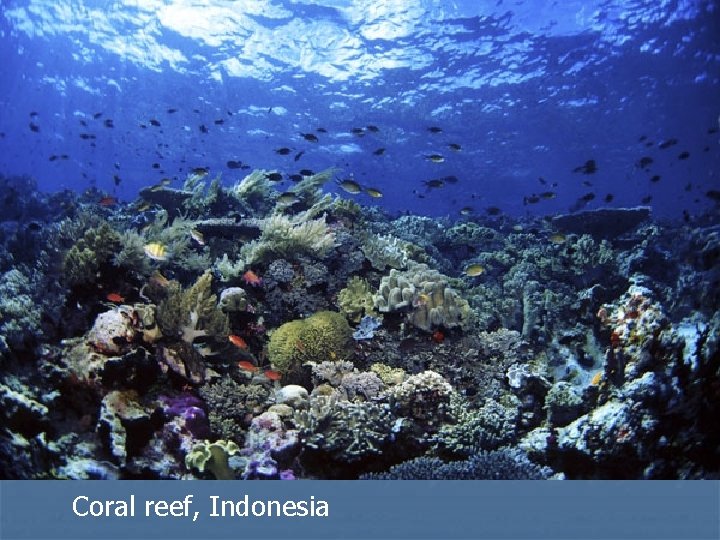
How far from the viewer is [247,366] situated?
5750 mm

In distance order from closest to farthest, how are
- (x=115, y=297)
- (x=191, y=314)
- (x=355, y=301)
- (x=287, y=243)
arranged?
(x=115, y=297) → (x=191, y=314) → (x=355, y=301) → (x=287, y=243)

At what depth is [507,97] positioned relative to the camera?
3219cm

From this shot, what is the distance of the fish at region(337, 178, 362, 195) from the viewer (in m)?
9.57

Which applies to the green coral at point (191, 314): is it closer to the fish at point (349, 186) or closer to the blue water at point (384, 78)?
the fish at point (349, 186)

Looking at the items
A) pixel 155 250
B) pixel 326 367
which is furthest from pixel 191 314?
pixel 326 367

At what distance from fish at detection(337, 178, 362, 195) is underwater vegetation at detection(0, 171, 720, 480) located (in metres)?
1.44

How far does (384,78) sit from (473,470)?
30.2 m

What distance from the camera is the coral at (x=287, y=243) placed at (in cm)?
712

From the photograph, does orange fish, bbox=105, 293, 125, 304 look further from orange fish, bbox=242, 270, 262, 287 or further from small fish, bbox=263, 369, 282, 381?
small fish, bbox=263, 369, 282, 381

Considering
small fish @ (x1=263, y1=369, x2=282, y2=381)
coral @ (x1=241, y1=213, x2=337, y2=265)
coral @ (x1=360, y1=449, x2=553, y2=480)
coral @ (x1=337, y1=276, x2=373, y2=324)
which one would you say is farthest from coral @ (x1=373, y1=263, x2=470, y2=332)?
coral @ (x1=360, y1=449, x2=553, y2=480)

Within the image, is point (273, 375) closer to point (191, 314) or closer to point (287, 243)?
point (191, 314)

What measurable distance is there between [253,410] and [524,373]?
3617 millimetres
